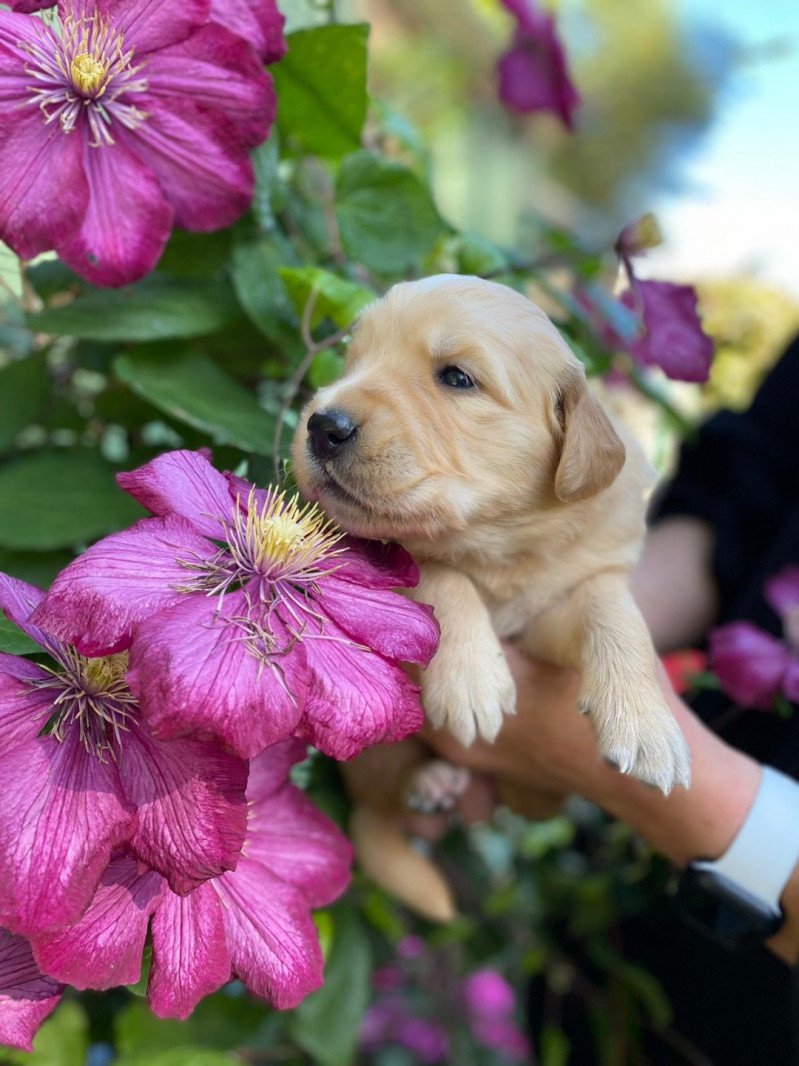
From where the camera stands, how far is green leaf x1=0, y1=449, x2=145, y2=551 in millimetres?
602

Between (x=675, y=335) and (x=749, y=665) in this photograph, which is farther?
(x=749, y=665)

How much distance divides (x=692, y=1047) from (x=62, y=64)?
4.36 feet

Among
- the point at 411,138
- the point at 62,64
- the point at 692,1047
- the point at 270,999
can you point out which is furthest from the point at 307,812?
the point at 692,1047

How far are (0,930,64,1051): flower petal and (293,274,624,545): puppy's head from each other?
0.27 m

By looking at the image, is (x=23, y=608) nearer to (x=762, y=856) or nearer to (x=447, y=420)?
(x=447, y=420)

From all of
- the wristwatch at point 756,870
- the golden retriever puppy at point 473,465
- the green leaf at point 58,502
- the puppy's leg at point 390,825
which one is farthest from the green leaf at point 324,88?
the wristwatch at point 756,870

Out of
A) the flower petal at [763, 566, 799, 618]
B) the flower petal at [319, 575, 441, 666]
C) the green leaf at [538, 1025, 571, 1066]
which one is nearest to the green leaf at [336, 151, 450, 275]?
the flower petal at [319, 575, 441, 666]

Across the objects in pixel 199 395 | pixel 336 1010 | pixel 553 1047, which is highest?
pixel 199 395

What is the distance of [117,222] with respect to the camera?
521mm

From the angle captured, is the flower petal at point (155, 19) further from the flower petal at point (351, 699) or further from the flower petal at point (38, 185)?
the flower petal at point (351, 699)

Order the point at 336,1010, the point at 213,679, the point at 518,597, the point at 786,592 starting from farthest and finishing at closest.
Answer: the point at 786,592
the point at 336,1010
the point at 518,597
the point at 213,679

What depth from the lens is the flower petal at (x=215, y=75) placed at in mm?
526

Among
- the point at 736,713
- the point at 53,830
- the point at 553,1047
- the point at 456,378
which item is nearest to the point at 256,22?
the point at 456,378

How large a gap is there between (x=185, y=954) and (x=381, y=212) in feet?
1.71
